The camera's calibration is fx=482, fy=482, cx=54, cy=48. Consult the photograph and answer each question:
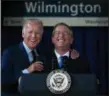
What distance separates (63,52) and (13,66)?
70cm

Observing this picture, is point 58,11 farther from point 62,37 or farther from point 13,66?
point 13,66

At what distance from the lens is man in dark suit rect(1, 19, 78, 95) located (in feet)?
21.1

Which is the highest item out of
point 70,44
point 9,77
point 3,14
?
point 3,14

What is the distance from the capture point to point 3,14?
21.2 feet

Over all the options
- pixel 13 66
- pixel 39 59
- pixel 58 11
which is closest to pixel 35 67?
pixel 39 59

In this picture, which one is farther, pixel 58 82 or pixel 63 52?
pixel 63 52

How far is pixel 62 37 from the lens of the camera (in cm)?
645

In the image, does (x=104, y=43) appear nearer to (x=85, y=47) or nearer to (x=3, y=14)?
(x=85, y=47)

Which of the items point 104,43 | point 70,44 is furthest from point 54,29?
point 104,43

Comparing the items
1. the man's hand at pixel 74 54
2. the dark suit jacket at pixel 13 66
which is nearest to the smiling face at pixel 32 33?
the dark suit jacket at pixel 13 66

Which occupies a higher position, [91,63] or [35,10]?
[35,10]

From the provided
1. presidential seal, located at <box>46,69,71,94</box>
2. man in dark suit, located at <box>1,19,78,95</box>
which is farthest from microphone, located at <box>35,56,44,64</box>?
presidential seal, located at <box>46,69,71,94</box>

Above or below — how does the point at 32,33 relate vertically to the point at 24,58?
above

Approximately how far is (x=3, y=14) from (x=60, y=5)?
0.78m
